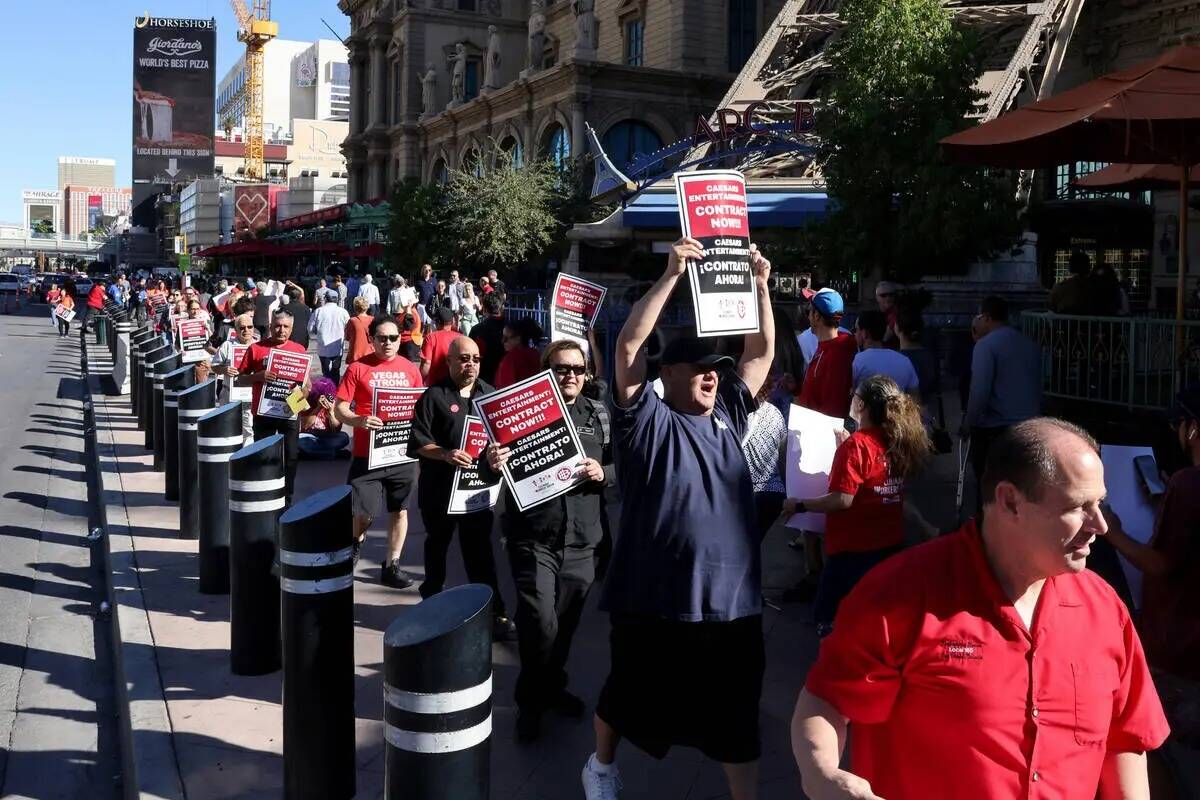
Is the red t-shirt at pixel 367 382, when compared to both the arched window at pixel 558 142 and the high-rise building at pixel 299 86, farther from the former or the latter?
the high-rise building at pixel 299 86

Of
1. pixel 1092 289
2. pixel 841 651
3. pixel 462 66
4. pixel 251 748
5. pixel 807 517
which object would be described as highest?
pixel 462 66

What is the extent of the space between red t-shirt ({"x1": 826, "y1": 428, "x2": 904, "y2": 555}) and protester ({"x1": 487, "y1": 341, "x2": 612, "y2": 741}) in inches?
A: 42.8

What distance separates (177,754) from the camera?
205 inches

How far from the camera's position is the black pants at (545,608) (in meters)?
5.39

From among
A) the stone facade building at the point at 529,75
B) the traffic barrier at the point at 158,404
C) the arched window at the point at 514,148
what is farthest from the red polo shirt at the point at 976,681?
the arched window at the point at 514,148

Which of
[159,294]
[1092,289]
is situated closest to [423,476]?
[1092,289]

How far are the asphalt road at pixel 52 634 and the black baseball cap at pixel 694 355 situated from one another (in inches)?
126

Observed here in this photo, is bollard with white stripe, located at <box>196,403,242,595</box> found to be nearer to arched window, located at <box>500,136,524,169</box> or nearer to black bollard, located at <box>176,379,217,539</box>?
black bollard, located at <box>176,379,217,539</box>

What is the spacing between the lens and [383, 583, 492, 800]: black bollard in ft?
11.2

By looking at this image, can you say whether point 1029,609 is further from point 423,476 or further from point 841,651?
point 423,476

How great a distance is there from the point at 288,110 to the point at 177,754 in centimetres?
17566

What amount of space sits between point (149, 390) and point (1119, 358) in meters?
11.1

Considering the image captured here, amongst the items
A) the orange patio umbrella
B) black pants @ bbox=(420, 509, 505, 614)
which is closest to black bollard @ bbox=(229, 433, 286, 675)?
black pants @ bbox=(420, 509, 505, 614)

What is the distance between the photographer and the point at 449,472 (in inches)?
277
